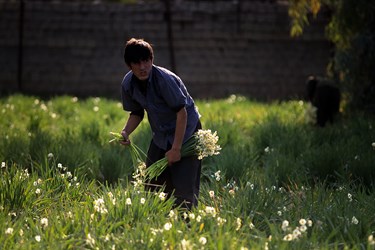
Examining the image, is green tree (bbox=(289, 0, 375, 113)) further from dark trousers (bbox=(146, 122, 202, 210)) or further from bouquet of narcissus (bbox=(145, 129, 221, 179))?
bouquet of narcissus (bbox=(145, 129, 221, 179))

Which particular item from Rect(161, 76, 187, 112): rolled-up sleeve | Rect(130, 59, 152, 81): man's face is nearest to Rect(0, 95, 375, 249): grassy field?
Rect(161, 76, 187, 112): rolled-up sleeve

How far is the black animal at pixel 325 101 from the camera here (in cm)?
977

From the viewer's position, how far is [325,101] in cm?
981

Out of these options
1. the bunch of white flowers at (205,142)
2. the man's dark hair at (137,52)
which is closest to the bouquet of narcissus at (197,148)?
the bunch of white flowers at (205,142)

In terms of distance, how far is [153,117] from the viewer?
16.3ft

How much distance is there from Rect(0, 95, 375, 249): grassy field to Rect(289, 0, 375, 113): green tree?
4.42 ft

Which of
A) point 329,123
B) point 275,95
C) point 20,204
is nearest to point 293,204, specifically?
point 20,204

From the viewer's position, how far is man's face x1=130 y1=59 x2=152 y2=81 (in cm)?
464

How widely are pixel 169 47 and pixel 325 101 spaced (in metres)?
6.44

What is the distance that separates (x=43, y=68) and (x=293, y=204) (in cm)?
1183

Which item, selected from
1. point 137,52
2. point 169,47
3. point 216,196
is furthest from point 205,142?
point 169,47

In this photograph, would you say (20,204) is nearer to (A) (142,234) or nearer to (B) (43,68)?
(A) (142,234)

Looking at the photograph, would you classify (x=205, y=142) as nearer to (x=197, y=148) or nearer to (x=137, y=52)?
(x=197, y=148)

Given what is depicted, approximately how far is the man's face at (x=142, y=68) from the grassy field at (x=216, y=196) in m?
0.78
